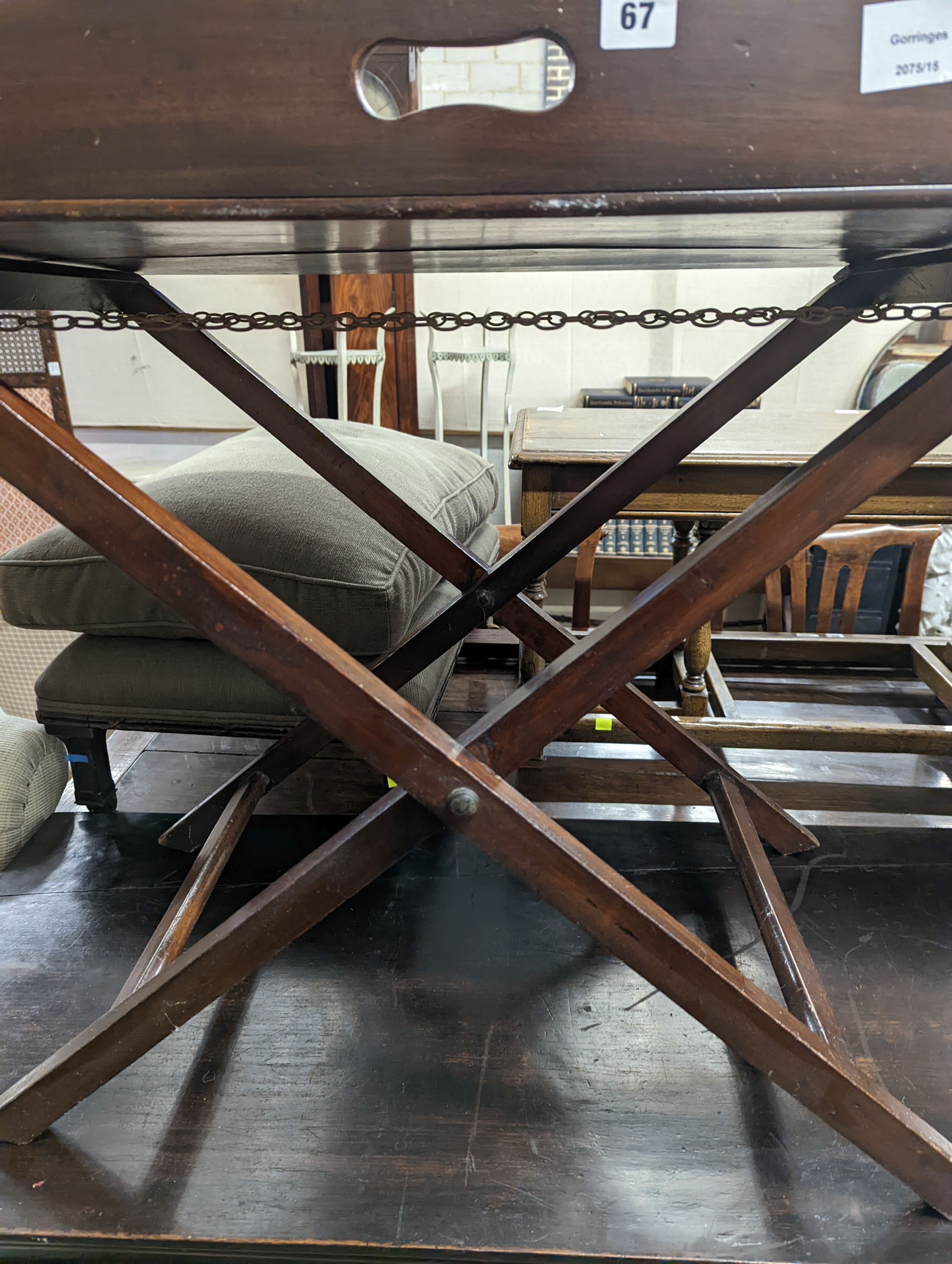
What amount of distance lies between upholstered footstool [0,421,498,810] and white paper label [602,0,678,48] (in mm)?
685

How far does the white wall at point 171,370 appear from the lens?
123 inches

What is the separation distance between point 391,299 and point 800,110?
2.81 m

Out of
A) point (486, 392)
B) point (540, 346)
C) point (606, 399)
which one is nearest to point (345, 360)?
point (486, 392)

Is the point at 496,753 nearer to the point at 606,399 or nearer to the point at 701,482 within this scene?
the point at 701,482

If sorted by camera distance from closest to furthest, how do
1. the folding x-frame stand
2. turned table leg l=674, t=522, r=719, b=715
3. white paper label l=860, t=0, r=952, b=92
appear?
white paper label l=860, t=0, r=952, b=92, the folding x-frame stand, turned table leg l=674, t=522, r=719, b=715

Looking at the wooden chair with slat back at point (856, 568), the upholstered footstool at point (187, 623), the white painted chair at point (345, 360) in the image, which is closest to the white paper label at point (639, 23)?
the upholstered footstool at point (187, 623)

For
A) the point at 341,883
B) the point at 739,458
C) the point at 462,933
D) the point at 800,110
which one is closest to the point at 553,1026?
the point at 462,933

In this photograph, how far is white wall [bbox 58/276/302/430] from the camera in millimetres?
3113

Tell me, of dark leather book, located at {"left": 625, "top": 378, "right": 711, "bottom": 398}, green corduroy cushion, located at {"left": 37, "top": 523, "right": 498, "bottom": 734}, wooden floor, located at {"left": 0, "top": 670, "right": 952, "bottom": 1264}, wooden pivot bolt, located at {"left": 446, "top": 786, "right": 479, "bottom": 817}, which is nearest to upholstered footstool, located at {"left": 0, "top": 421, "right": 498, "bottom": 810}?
green corduroy cushion, located at {"left": 37, "top": 523, "right": 498, "bottom": 734}

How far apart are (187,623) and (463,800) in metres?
0.57

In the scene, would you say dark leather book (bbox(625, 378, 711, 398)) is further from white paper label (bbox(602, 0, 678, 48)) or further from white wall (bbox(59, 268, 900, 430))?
white paper label (bbox(602, 0, 678, 48))

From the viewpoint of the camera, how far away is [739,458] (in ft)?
4.63

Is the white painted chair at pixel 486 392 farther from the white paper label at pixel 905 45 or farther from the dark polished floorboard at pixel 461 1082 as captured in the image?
the white paper label at pixel 905 45

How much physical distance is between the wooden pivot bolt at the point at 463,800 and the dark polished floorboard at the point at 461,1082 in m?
0.33
